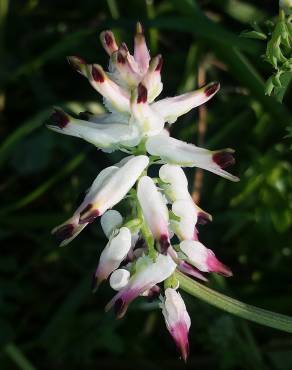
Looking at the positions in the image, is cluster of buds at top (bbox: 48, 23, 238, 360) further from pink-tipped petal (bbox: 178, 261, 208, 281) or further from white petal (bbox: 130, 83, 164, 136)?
pink-tipped petal (bbox: 178, 261, 208, 281)

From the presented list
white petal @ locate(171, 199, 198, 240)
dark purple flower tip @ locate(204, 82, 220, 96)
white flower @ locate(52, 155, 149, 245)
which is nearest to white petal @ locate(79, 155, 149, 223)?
white flower @ locate(52, 155, 149, 245)

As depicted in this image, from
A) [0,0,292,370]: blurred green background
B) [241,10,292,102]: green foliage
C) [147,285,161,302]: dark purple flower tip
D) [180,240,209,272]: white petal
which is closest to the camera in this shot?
[180,240,209,272]: white petal

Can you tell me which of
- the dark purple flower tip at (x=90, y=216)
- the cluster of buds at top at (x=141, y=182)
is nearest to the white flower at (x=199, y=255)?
the cluster of buds at top at (x=141, y=182)

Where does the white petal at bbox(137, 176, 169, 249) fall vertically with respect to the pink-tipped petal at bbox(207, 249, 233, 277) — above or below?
above

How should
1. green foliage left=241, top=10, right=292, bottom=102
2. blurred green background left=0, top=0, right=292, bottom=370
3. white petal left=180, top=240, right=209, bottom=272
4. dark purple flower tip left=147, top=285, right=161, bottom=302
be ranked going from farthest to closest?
blurred green background left=0, top=0, right=292, bottom=370 → green foliage left=241, top=10, right=292, bottom=102 → dark purple flower tip left=147, top=285, right=161, bottom=302 → white petal left=180, top=240, right=209, bottom=272

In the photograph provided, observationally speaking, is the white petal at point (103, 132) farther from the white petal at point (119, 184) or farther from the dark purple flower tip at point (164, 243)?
the dark purple flower tip at point (164, 243)

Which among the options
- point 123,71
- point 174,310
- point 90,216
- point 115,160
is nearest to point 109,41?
point 123,71

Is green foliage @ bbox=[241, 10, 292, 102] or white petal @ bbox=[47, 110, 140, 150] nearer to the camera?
white petal @ bbox=[47, 110, 140, 150]
